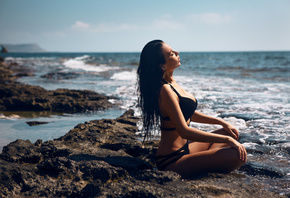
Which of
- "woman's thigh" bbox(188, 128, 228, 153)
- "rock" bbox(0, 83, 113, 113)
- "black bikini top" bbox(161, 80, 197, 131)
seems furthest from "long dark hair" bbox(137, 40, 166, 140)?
"rock" bbox(0, 83, 113, 113)

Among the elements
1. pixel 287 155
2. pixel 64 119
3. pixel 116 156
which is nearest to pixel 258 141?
pixel 287 155

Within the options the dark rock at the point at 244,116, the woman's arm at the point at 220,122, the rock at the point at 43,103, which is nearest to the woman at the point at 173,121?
the woman's arm at the point at 220,122

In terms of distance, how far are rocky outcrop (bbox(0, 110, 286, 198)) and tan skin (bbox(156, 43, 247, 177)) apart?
13 centimetres

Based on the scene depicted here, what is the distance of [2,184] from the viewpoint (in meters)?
2.85

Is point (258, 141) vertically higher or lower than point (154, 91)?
lower

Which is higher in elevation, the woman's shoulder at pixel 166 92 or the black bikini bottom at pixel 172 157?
the woman's shoulder at pixel 166 92

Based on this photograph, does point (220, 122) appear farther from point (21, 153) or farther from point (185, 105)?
point (21, 153)

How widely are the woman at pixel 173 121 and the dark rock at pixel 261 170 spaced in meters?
0.75

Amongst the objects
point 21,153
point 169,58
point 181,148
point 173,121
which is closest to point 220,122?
point 181,148

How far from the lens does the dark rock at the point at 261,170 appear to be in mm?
3769

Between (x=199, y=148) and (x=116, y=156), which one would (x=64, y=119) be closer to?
(x=116, y=156)

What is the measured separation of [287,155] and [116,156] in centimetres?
287

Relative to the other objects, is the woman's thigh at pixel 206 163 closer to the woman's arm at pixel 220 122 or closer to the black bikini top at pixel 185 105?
the black bikini top at pixel 185 105

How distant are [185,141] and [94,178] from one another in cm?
114
